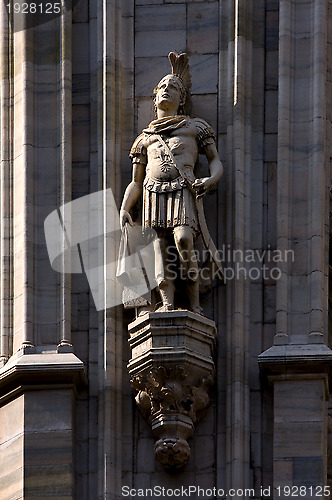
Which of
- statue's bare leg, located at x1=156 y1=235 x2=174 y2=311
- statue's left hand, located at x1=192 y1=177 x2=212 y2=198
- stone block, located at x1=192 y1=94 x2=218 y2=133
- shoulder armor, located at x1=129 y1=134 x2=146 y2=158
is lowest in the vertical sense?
statue's bare leg, located at x1=156 y1=235 x2=174 y2=311

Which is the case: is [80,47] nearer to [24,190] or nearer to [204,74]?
[204,74]

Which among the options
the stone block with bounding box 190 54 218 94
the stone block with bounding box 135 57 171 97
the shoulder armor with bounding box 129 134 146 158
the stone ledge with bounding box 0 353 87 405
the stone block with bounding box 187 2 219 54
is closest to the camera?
the stone ledge with bounding box 0 353 87 405

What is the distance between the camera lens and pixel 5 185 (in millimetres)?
36781

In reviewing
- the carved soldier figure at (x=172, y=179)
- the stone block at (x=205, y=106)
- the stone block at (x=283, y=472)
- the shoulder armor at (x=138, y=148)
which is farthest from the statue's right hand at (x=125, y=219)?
the stone block at (x=283, y=472)

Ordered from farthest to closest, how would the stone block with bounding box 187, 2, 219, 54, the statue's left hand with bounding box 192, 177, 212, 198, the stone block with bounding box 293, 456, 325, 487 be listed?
the stone block with bounding box 187, 2, 219, 54 < the statue's left hand with bounding box 192, 177, 212, 198 < the stone block with bounding box 293, 456, 325, 487

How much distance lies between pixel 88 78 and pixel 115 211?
73.8 inches

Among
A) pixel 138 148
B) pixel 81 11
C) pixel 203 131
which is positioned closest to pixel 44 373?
pixel 138 148

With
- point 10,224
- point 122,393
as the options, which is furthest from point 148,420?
point 10,224

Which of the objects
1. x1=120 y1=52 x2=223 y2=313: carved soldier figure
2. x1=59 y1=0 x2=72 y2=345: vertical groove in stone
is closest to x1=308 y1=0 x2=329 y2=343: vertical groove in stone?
x1=120 y1=52 x2=223 y2=313: carved soldier figure

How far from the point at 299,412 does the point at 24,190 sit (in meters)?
4.42

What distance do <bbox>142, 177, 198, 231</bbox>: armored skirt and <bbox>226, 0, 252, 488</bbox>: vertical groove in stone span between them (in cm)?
59

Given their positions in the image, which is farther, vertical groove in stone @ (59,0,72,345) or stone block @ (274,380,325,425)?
vertical groove in stone @ (59,0,72,345)

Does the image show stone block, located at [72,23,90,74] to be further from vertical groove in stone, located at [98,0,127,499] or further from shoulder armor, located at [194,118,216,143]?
shoulder armor, located at [194,118,216,143]

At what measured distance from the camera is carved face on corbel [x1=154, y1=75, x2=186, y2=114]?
3647 cm
